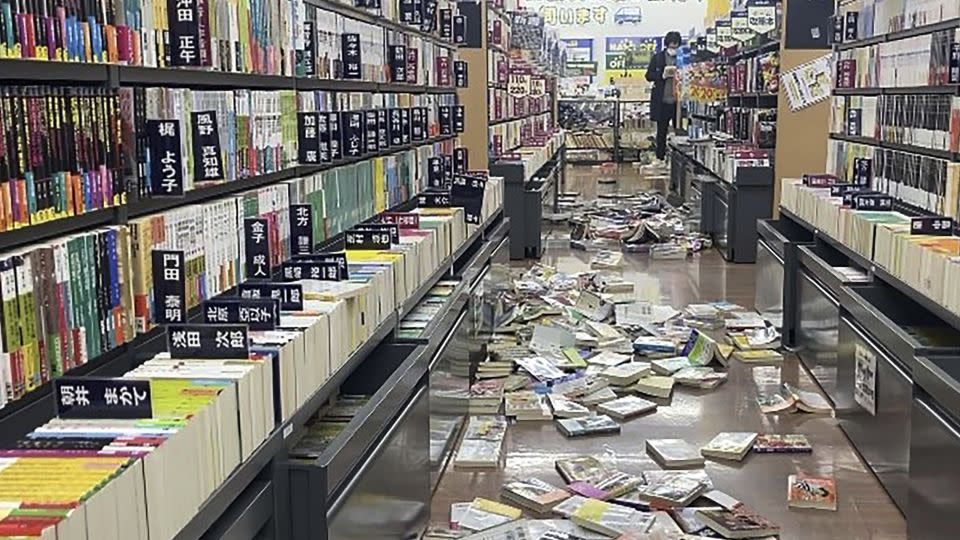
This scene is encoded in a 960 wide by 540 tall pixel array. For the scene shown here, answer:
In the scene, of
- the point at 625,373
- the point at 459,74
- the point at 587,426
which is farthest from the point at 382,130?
the point at 459,74

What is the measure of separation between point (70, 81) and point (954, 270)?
290cm

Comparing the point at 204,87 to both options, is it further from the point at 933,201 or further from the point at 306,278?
the point at 933,201

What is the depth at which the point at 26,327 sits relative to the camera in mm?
2270

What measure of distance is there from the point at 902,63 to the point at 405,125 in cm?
313

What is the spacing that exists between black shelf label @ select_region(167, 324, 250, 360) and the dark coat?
1532 centimetres

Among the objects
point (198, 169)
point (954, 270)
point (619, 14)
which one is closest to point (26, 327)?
point (198, 169)

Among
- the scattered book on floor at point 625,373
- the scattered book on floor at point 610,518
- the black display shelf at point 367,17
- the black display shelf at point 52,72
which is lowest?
the scattered book on floor at point 610,518

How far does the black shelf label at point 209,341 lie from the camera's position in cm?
246

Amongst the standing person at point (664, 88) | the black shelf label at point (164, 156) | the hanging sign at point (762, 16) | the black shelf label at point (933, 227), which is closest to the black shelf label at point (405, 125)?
the black shelf label at point (933, 227)

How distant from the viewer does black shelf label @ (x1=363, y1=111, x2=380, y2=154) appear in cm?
514

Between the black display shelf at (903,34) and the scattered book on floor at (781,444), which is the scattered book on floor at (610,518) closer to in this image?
the scattered book on floor at (781,444)

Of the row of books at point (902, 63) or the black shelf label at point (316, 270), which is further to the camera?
the row of books at point (902, 63)

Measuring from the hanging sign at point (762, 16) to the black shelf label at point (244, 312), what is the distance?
874cm

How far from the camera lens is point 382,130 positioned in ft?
17.8
